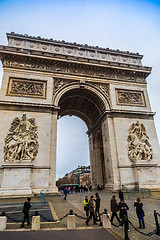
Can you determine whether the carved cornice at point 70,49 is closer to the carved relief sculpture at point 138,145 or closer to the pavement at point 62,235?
the carved relief sculpture at point 138,145

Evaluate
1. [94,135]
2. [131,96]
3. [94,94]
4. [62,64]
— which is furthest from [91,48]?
[94,135]

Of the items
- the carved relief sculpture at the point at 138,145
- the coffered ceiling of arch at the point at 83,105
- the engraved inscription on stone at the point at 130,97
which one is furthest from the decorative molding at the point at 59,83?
the carved relief sculpture at the point at 138,145

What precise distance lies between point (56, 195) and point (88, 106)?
1251 cm

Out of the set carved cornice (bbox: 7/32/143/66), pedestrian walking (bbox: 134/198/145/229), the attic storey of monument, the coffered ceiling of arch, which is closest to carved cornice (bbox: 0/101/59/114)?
the attic storey of monument

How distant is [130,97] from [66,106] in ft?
28.9

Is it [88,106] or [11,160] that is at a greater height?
[88,106]

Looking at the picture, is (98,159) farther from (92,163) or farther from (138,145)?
(138,145)

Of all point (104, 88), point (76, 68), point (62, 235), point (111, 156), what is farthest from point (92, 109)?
point (62, 235)

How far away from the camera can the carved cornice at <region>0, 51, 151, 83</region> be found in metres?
17.3

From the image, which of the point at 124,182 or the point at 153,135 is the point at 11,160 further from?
the point at 153,135

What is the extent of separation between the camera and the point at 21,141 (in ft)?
46.2

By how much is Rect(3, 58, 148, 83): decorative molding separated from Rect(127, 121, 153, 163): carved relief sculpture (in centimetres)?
683

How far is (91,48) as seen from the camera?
21156 mm

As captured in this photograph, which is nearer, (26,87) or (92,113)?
(26,87)
